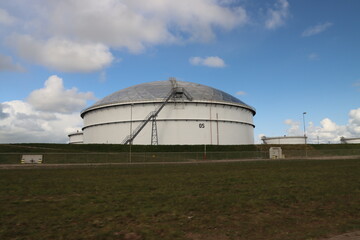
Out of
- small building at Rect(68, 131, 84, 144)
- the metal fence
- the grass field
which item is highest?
small building at Rect(68, 131, 84, 144)

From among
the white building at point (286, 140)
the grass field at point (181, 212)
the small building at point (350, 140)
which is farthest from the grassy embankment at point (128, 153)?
the small building at point (350, 140)

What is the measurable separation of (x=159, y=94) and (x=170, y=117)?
5671 millimetres

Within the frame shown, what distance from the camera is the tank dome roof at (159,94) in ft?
198

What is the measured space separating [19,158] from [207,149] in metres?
29.9

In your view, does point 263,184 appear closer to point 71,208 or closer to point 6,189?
point 71,208

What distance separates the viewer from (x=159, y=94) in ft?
199

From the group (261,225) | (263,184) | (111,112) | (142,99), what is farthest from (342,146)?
(261,225)

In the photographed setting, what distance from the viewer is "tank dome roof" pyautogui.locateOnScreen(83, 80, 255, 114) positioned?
6028 cm

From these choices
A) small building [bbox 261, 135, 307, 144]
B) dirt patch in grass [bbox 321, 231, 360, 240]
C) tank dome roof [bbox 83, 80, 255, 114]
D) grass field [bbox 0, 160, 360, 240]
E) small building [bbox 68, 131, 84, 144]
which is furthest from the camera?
small building [bbox 68, 131, 84, 144]

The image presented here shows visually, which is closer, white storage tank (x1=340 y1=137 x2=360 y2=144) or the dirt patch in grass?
the dirt patch in grass

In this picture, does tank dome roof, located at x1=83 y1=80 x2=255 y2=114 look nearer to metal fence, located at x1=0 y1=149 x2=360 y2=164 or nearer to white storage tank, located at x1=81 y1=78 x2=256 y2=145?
white storage tank, located at x1=81 y1=78 x2=256 y2=145

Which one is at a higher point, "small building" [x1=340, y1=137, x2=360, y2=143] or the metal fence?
"small building" [x1=340, y1=137, x2=360, y2=143]

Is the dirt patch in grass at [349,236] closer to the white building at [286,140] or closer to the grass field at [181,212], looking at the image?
the grass field at [181,212]

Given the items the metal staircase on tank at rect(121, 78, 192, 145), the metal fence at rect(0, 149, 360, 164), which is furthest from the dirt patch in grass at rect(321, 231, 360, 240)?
the metal staircase on tank at rect(121, 78, 192, 145)
